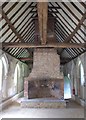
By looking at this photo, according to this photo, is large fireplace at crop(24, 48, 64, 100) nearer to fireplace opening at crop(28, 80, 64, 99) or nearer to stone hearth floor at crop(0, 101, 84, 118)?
fireplace opening at crop(28, 80, 64, 99)

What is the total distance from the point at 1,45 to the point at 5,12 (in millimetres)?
2158

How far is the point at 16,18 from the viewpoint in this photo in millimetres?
8383

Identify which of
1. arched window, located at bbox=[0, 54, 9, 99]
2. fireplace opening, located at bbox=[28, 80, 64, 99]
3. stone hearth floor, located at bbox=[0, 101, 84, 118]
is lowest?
stone hearth floor, located at bbox=[0, 101, 84, 118]

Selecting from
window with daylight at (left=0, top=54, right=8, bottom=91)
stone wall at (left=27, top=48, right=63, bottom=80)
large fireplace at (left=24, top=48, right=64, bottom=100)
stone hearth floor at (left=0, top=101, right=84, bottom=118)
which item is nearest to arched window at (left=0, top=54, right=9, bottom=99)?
window with daylight at (left=0, top=54, right=8, bottom=91)

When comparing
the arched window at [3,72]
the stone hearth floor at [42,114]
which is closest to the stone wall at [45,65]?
the arched window at [3,72]

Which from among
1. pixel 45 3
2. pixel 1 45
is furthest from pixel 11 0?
pixel 45 3

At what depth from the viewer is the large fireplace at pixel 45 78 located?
11734 mm

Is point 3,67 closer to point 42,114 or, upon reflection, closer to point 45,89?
point 45,89

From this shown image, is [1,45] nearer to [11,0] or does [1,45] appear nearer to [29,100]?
[11,0]

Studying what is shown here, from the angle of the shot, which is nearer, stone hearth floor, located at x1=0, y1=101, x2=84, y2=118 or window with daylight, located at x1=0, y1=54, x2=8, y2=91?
stone hearth floor, located at x1=0, y1=101, x2=84, y2=118

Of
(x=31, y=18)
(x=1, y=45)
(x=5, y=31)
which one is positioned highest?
(x=31, y=18)

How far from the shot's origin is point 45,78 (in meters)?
11.7

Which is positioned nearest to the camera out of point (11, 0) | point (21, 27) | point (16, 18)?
point (11, 0)

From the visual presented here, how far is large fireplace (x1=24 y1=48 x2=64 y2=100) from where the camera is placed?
11.7m
